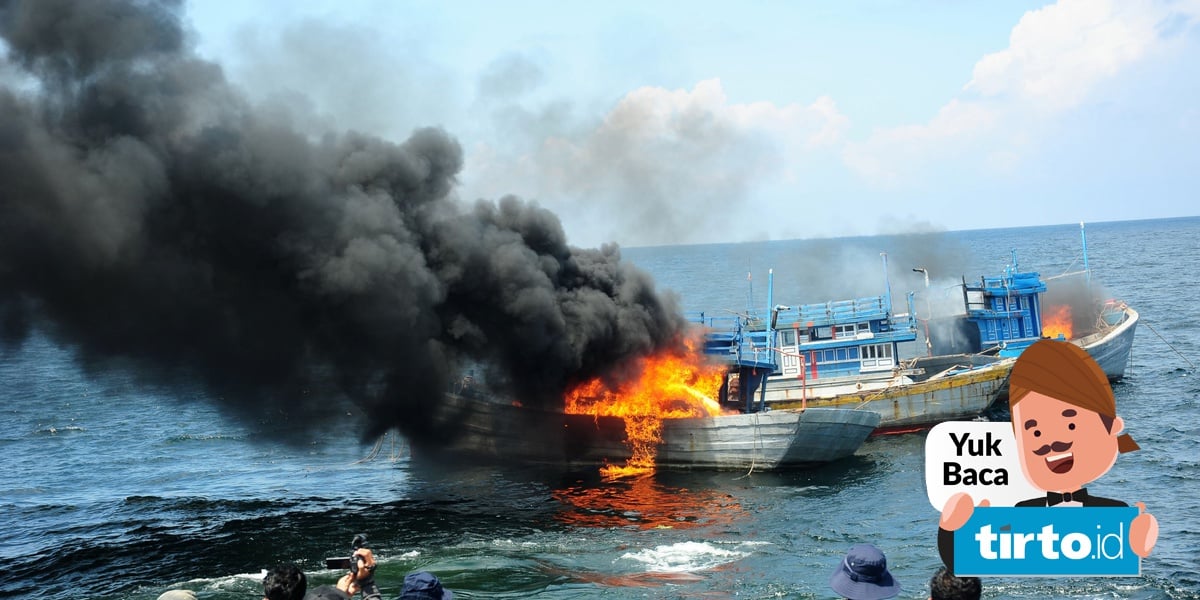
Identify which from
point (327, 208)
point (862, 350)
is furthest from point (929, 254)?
point (327, 208)

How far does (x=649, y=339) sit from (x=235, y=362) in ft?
54.6

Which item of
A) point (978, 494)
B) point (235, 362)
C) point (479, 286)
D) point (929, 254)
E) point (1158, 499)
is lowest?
point (1158, 499)

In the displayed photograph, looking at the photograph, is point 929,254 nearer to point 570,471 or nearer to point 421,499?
point 570,471

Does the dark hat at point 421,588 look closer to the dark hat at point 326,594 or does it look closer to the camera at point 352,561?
the dark hat at point 326,594

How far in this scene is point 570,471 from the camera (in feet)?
125

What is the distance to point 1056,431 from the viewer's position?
8.05m

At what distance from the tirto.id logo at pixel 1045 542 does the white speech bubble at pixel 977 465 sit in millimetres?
172

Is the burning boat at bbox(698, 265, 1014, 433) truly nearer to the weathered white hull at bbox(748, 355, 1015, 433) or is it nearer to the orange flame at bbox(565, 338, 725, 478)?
the weathered white hull at bbox(748, 355, 1015, 433)

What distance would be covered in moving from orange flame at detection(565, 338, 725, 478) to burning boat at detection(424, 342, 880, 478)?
0.04 meters

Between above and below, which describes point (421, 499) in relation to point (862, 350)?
below

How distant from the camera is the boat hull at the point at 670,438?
36.8m

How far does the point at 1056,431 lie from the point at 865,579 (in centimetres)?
239

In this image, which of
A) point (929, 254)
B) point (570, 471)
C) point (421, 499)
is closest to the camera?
point (421, 499)

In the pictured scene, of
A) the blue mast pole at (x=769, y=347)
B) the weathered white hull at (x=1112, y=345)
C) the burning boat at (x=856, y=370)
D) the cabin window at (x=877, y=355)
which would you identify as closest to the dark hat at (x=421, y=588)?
the burning boat at (x=856, y=370)
